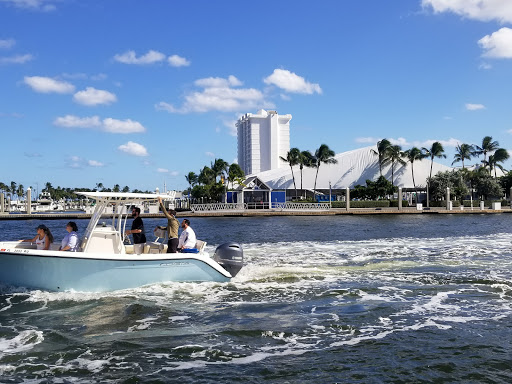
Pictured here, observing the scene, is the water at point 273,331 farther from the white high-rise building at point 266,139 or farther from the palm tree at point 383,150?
the white high-rise building at point 266,139

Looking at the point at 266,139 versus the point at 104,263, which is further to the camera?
the point at 266,139

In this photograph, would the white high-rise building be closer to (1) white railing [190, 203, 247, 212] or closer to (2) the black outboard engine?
(1) white railing [190, 203, 247, 212]

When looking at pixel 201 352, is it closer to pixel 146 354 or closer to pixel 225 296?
pixel 146 354

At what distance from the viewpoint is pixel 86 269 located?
11984mm

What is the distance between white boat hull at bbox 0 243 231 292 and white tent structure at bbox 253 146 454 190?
81.3 m

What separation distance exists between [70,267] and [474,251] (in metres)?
17.7

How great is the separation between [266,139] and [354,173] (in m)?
76.3

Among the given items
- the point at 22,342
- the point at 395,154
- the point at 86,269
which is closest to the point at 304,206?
the point at 395,154

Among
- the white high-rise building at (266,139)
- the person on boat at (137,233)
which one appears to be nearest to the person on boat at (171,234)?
the person on boat at (137,233)

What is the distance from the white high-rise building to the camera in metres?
168

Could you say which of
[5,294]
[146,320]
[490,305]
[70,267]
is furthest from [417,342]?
[5,294]

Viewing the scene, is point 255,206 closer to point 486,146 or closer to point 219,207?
point 219,207

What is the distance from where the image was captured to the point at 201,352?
828 centimetres

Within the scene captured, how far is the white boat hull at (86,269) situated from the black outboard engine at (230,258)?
1521mm
